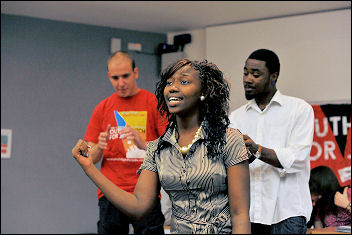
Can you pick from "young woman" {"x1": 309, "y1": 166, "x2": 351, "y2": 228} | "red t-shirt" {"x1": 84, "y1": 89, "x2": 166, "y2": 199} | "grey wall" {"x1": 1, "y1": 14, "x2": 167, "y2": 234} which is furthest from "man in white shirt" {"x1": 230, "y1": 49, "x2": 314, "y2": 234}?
"grey wall" {"x1": 1, "y1": 14, "x2": 167, "y2": 234}

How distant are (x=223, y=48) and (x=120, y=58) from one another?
350 centimetres

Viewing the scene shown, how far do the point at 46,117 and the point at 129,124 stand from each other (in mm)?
3416

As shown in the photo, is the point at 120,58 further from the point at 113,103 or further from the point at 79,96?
the point at 79,96

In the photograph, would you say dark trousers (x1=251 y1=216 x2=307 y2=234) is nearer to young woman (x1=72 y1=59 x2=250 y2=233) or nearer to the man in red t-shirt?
the man in red t-shirt

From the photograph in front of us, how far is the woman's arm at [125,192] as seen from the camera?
169cm

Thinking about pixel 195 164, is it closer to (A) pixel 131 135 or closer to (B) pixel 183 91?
(B) pixel 183 91

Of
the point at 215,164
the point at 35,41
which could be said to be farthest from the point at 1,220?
the point at 215,164

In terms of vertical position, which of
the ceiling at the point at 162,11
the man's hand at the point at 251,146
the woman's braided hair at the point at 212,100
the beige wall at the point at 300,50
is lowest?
Answer: the man's hand at the point at 251,146

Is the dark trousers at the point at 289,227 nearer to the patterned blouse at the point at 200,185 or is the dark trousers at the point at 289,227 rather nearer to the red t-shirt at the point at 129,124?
the red t-shirt at the point at 129,124

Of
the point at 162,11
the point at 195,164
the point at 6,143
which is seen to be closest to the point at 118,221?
the point at 195,164

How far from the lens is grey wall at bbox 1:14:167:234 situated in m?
5.94

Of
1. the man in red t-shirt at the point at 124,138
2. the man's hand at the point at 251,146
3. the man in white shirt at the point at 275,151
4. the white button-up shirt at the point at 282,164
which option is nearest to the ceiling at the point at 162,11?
the man in red t-shirt at the point at 124,138

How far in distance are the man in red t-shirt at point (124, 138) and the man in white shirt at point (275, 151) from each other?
0.58 metres

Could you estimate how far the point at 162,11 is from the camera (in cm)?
600
